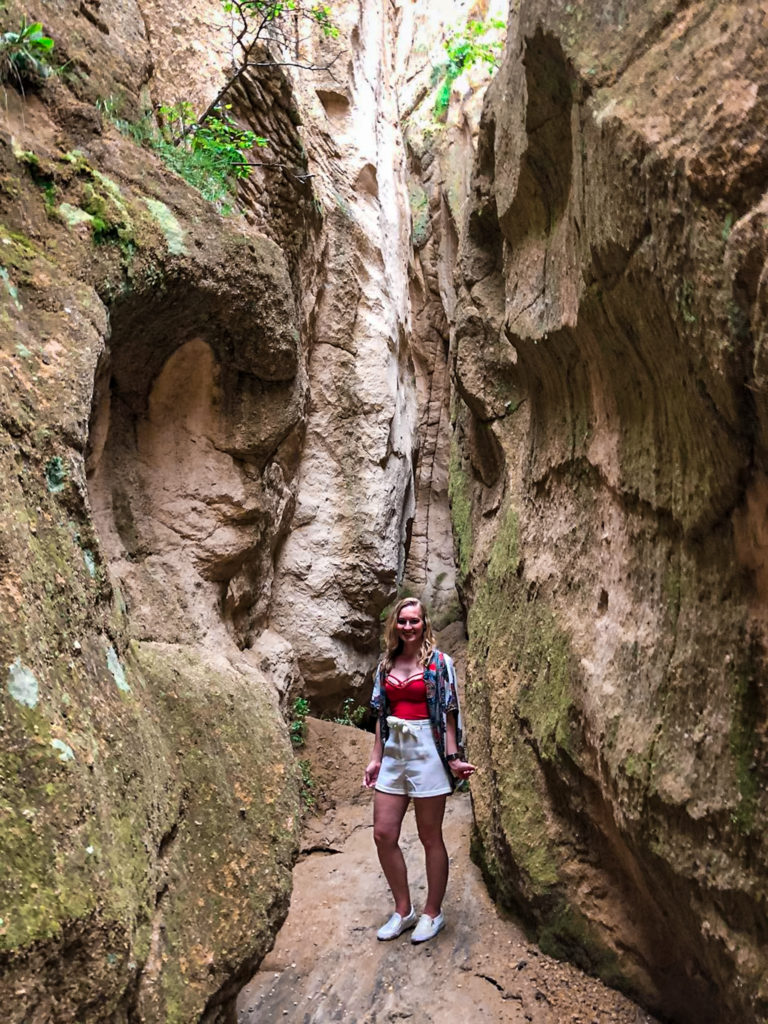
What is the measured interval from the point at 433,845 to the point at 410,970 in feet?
2.07

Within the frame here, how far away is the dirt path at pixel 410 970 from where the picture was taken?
342 centimetres

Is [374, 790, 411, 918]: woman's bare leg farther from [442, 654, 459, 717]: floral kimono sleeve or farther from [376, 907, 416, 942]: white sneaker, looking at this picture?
[442, 654, 459, 717]: floral kimono sleeve

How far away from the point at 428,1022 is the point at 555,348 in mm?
3632

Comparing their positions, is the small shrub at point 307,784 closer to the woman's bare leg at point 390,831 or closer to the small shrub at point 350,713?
the small shrub at point 350,713

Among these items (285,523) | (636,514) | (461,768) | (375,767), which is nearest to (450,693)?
(461,768)

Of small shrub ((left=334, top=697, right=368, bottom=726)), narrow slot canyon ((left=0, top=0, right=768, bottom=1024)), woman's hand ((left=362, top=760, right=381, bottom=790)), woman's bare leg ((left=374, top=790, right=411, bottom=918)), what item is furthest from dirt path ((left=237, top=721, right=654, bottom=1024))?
small shrub ((left=334, top=697, right=368, bottom=726))

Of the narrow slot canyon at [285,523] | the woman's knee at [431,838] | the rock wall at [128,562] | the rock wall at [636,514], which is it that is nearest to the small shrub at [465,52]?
the narrow slot canyon at [285,523]

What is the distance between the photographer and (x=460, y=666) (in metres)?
9.56

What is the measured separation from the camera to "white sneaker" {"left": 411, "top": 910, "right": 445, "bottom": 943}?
12.6ft

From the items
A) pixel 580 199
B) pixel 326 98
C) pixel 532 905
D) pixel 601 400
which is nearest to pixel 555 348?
pixel 601 400

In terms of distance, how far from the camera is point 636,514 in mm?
3254

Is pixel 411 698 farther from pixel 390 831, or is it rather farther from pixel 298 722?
pixel 298 722

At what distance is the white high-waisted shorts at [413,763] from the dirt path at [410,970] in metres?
0.89

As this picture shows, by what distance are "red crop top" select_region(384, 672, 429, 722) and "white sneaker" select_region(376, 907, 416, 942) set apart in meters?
1.18
